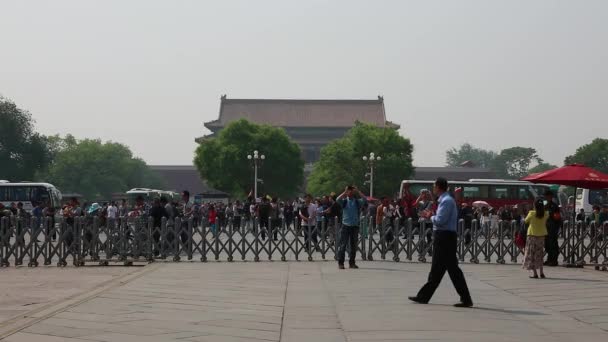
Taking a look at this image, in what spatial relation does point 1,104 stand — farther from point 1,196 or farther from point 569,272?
point 569,272

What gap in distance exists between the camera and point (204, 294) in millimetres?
12914

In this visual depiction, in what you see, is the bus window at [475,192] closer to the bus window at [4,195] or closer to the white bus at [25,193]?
the white bus at [25,193]

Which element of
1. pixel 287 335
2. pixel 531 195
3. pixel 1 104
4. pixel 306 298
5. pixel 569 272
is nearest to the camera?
pixel 287 335

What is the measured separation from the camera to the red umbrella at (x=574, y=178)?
64.3 ft

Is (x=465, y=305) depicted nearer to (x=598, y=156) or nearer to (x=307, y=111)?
(x=598, y=156)

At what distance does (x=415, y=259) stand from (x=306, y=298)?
9379mm

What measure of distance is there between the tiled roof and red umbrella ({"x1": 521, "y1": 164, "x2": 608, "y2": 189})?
106m

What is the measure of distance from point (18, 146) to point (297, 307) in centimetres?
7364

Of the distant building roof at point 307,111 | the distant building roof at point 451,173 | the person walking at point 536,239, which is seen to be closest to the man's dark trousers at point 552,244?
the person walking at point 536,239

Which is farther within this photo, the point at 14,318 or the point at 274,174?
the point at 274,174

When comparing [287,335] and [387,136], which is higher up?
[387,136]

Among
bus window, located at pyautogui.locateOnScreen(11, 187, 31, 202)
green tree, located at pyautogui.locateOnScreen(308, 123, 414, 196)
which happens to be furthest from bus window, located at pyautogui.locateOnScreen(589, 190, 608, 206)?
bus window, located at pyautogui.locateOnScreen(11, 187, 31, 202)

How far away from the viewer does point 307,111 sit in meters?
128

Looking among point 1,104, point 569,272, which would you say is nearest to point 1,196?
point 1,104
